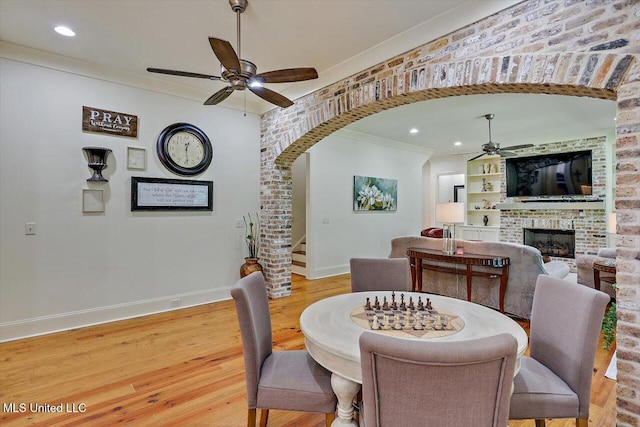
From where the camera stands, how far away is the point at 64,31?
2.92 metres

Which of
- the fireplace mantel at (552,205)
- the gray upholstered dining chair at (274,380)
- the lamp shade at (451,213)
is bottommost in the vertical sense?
the gray upholstered dining chair at (274,380)

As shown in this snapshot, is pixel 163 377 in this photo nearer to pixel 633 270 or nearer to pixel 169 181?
pixel 169 181

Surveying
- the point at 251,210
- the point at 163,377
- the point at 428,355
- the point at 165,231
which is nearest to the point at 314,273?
the point at 251,210

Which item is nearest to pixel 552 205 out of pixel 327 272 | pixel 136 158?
pixel 327 272

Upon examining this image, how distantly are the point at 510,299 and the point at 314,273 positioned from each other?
3.15m

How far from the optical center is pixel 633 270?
1.79 m

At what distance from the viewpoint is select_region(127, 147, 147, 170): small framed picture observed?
3.82 meters

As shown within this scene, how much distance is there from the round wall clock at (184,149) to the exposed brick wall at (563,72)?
6.81 feet

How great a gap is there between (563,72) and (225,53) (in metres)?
2.18

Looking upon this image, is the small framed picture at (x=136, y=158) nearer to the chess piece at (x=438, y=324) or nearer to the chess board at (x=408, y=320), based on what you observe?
the chess board at (x=408, y=320)

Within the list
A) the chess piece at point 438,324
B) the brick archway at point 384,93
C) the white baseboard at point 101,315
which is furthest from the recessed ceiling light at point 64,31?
the chess piece at point 438,324

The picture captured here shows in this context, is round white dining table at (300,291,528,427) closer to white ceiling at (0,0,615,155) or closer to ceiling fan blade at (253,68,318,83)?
ceiling fan blade at (253,68,318,83)

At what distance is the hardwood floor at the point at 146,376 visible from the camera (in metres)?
2.03

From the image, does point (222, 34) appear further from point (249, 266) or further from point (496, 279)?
point (496, 279)
